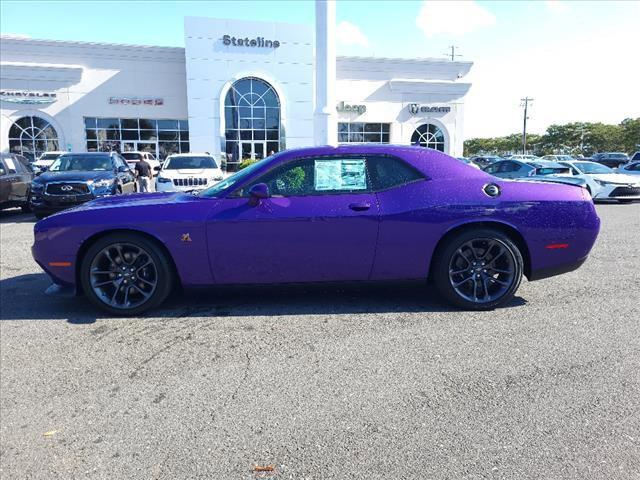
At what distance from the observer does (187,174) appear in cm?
1188

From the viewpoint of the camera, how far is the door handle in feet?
13.7

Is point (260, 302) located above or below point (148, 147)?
below

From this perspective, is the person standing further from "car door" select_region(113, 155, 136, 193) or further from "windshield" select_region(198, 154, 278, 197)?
"windshield" select_region(198, 154, 278, 197)

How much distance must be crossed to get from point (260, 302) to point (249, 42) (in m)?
33.0

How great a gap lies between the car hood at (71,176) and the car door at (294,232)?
25.2 feet

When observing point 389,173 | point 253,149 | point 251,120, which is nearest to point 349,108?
point 251,120

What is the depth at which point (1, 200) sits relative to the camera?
11.5 m

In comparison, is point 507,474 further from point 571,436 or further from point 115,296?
point 115,296

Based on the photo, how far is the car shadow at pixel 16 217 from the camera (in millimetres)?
11157

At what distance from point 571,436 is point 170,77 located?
36617mm

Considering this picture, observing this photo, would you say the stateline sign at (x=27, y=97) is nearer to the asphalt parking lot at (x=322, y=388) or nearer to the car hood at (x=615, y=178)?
the asphalt parking lot at (x=322, y=388)

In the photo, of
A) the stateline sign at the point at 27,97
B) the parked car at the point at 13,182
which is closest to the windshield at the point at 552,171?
the parked car at the point at 13,182

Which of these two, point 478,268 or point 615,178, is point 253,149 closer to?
point 615,178

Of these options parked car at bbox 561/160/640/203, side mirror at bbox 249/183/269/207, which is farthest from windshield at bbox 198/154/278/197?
parked car at bbox 561/160/640/203
